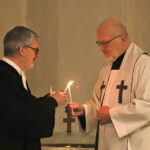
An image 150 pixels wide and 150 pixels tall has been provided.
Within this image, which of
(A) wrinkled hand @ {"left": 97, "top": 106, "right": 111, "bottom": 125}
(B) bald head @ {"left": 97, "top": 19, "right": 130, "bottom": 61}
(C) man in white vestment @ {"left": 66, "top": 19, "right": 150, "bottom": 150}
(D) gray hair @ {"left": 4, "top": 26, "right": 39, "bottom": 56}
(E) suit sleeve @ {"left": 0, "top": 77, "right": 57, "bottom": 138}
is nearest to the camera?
(E) suit sleeve @ {"left": 0, "top": 77, "right": 57, "bottom": 138}

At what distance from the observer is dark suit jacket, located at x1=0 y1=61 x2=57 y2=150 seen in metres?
3.31

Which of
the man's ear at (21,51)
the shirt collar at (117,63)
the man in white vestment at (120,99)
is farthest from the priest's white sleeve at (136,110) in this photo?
the man's ear at (21,51)

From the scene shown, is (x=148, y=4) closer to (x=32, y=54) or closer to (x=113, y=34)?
(x=113, y=34)

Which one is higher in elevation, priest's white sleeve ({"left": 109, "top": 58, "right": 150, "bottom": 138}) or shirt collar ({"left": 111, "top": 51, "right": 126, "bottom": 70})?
shirt collar ({"left": 111, "top": 51, "right": 126, "bottom": 70})

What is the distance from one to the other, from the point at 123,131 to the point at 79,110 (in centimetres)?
78

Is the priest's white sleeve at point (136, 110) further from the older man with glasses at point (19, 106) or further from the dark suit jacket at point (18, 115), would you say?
the dark suit jacket at point (18, 115)

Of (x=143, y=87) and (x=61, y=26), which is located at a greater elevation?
(x=61, y=26)

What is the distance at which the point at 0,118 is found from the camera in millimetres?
3367

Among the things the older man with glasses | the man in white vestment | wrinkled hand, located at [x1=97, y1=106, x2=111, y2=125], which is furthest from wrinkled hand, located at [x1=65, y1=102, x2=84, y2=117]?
the older man with glasses

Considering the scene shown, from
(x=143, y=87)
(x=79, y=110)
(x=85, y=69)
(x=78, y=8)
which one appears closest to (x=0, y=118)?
(x=79, y=110)

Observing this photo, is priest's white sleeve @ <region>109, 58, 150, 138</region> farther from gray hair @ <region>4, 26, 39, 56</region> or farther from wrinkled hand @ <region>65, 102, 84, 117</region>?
gray hair @ <region>4, 26, 39, 56</region>

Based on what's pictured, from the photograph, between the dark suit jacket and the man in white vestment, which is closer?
the dark suit jacket

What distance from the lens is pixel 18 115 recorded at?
3301 mm

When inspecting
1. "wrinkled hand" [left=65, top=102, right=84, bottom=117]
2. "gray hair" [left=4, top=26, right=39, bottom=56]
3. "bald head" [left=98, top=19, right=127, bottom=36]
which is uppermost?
"bald head" [left=98, top=19, right=127, bottom=36]
